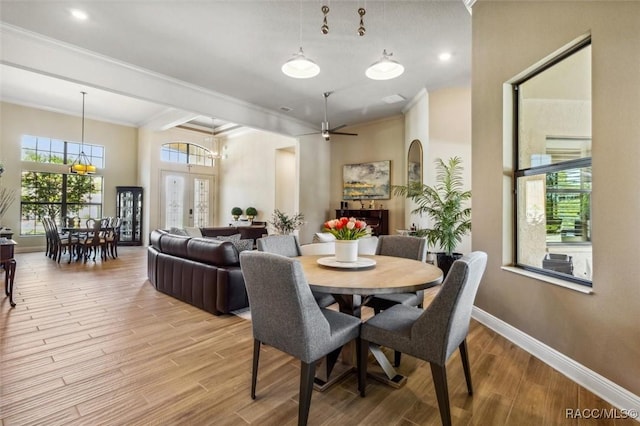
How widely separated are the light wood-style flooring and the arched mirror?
378 centimetres

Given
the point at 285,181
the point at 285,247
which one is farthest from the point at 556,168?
the point at 285,181

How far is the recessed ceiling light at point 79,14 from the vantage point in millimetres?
3400

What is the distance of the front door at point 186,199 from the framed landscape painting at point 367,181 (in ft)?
17.0

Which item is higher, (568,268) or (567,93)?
(567,93)

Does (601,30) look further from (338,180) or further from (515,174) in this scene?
(338,180)

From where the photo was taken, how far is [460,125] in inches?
210

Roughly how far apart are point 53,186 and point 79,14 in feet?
21.6

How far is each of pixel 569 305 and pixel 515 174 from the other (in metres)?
1.27

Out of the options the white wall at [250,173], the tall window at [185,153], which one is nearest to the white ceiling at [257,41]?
the white wall at [250,173]

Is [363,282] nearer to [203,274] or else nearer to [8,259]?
[203,274]

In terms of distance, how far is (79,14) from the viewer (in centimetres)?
345

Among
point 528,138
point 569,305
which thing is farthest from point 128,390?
point 528,138

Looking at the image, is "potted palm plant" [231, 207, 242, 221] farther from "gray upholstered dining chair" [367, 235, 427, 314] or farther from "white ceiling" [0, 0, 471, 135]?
"gray upholstered dining chair" [367, 235, 427, 314]

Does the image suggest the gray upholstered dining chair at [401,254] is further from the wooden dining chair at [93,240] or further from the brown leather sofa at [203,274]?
the wooden dining chair at [93,240]
